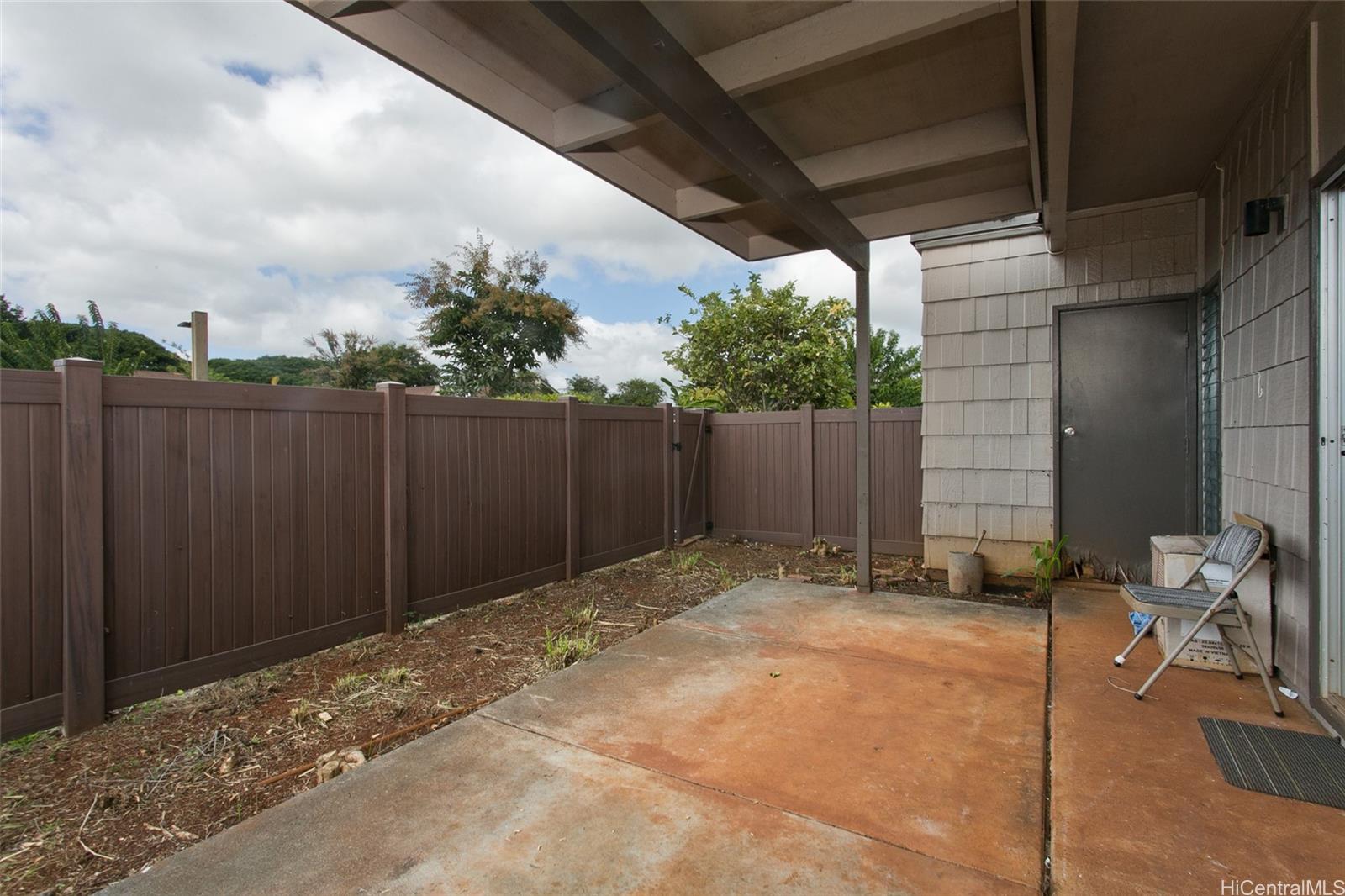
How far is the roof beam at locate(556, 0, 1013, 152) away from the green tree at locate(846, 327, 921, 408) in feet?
33.4

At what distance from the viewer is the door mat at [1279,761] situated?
1.90 metres

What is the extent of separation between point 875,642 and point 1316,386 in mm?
2164

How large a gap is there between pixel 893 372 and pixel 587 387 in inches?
497

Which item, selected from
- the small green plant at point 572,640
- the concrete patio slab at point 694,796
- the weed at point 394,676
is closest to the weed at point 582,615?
the small green plant at point 572,640

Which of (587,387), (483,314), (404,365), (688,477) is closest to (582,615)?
(688,477)

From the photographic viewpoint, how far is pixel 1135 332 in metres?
4.34

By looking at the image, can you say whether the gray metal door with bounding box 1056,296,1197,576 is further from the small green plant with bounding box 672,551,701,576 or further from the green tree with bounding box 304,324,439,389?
the green tree with bounding box 304,324,439,389

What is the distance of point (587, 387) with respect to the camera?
22.8 meters

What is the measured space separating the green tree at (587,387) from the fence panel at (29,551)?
61.6 ft

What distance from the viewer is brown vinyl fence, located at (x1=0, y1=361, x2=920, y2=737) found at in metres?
2.48

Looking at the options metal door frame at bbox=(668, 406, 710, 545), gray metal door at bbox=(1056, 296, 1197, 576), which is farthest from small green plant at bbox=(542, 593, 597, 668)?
gray metal door at bbox=(1056, 296, 1197, 576)

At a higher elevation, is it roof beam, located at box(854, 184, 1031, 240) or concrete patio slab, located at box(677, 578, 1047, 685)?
roof beam, located at box(854, 184, 1031, 240)

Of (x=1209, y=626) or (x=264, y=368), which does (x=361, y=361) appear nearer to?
(x=264, y=368)

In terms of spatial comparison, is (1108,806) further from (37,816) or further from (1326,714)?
(37,816)
